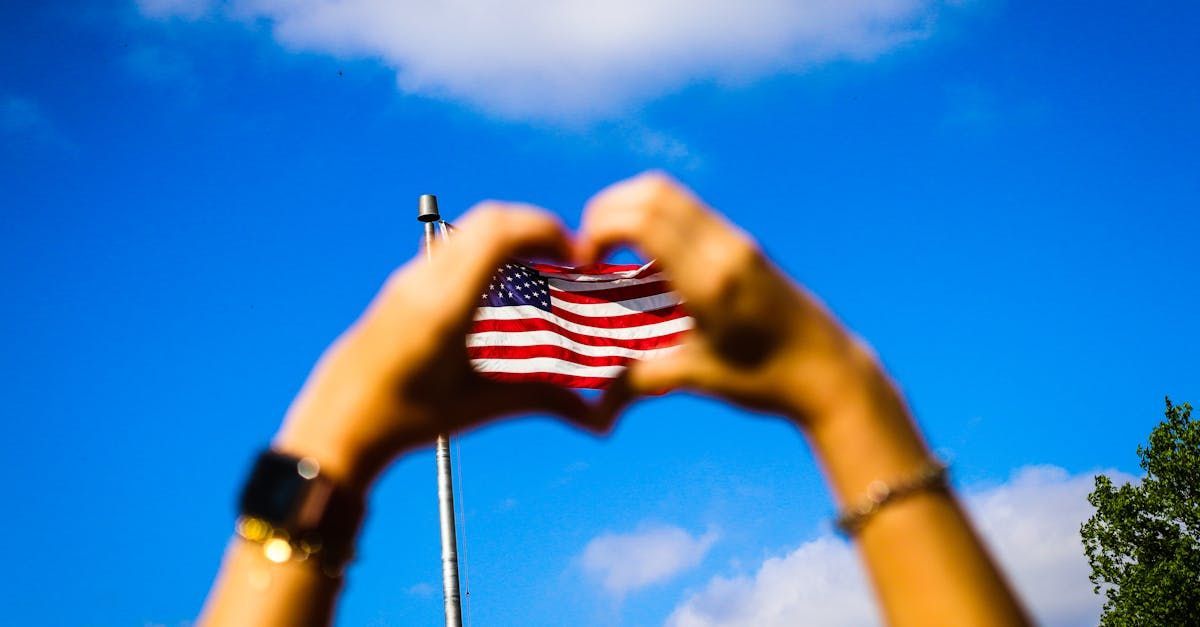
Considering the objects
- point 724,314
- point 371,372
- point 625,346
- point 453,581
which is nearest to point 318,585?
point 371,372

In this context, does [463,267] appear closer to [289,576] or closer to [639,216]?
[639,216]

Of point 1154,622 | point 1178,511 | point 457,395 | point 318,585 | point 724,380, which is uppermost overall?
point 1178,511

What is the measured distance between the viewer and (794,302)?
1227 millimetres

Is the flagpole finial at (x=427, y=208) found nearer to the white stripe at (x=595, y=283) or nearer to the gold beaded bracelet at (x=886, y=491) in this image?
the white stripe at (x=595, y=283)

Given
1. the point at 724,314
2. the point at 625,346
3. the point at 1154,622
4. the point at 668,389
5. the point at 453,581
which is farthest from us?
the point at 1154,622

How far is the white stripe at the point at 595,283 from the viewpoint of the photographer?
952 cm

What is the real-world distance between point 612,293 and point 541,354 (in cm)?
94

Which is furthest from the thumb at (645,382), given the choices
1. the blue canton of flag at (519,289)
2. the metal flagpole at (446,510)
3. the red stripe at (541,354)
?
the metal flagpole at (446,510)

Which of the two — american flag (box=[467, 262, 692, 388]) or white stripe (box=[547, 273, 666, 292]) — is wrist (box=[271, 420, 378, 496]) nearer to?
american flag (box=[467, 262, 692, 388])

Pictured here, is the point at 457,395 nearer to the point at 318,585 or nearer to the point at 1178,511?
the point at 318,585

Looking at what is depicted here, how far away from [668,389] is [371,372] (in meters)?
0.39

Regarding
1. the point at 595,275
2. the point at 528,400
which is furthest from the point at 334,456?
the point at 595,275

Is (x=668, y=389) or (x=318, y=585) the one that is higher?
(x=668, y=389)

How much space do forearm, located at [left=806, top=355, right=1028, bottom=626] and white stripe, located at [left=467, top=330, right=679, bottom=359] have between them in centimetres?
775
